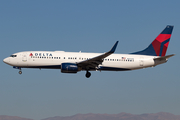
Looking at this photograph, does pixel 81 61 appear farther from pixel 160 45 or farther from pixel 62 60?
pixel 160 45

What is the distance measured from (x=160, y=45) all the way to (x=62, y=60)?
18.0m

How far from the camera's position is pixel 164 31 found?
2245 inches

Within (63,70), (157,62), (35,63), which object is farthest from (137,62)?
(35,63)

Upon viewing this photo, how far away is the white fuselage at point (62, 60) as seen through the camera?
49062 millimetres

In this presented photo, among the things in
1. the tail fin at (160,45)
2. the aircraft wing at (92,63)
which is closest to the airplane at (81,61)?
the aircraft wing at (92,63)

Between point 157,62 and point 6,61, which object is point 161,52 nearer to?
point 157,62

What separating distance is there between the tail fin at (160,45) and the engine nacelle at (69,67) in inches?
491

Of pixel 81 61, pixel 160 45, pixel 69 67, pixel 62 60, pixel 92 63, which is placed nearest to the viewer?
pixel 69 67

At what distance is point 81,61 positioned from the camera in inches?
1953

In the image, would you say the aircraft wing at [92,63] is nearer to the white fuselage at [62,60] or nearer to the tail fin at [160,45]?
the white fuselage at [62,60]

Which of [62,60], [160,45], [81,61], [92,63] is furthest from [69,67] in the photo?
[160,45]

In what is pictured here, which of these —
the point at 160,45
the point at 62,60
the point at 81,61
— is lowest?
the point at 81,61

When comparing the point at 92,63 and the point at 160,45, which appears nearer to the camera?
the point at 92,63

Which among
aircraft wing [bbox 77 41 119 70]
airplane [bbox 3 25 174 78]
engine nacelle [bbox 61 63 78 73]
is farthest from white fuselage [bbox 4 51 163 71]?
engine nacelle [bbox 61 63 78 73]
